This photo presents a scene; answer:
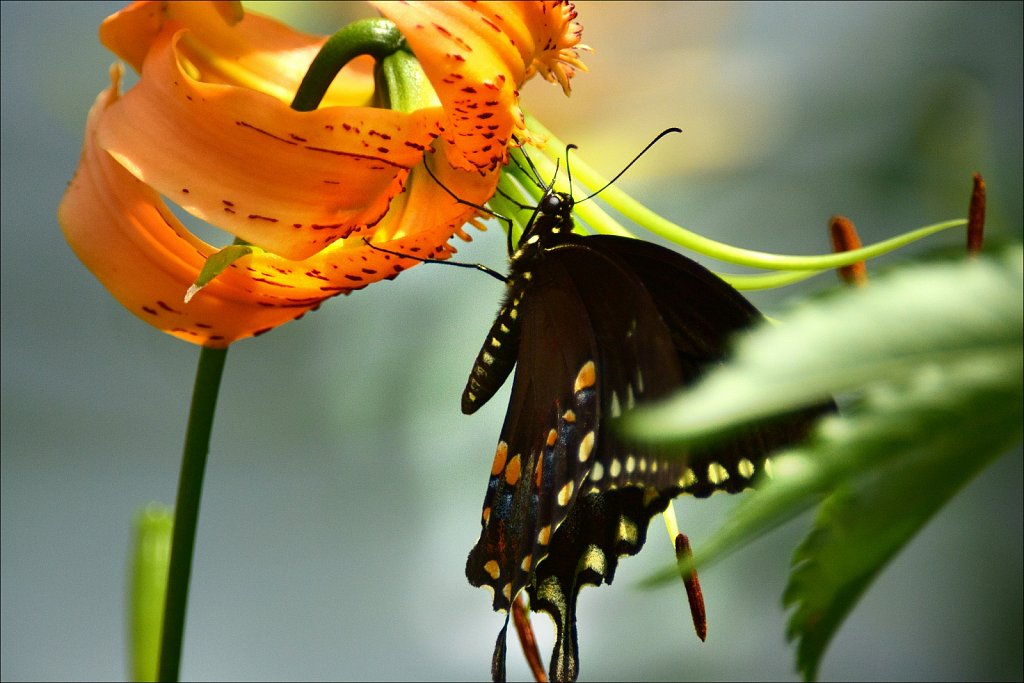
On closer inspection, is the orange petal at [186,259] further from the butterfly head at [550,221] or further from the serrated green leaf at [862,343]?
the serrated green leaf at [862,343]

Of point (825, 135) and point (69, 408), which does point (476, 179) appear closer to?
point (69, 408)

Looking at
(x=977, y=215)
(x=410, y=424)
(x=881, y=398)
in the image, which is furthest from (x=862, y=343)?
(x=410, y=424)

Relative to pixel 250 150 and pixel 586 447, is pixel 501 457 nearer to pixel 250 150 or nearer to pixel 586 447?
pixel 586 447

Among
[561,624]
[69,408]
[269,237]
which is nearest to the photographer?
[269,237]

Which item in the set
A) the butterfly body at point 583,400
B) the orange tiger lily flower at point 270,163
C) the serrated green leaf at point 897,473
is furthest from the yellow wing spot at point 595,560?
the serrated green leaf at point 897,473

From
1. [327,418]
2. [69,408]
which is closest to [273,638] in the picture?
Answer: [327,418]

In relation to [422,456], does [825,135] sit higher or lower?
higher

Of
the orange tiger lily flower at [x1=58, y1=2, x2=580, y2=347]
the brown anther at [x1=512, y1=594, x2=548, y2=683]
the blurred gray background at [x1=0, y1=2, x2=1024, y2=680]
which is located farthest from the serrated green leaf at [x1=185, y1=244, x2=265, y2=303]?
the blurred gray background at [x1=0, y1=2, x2=1024, y2=680]
